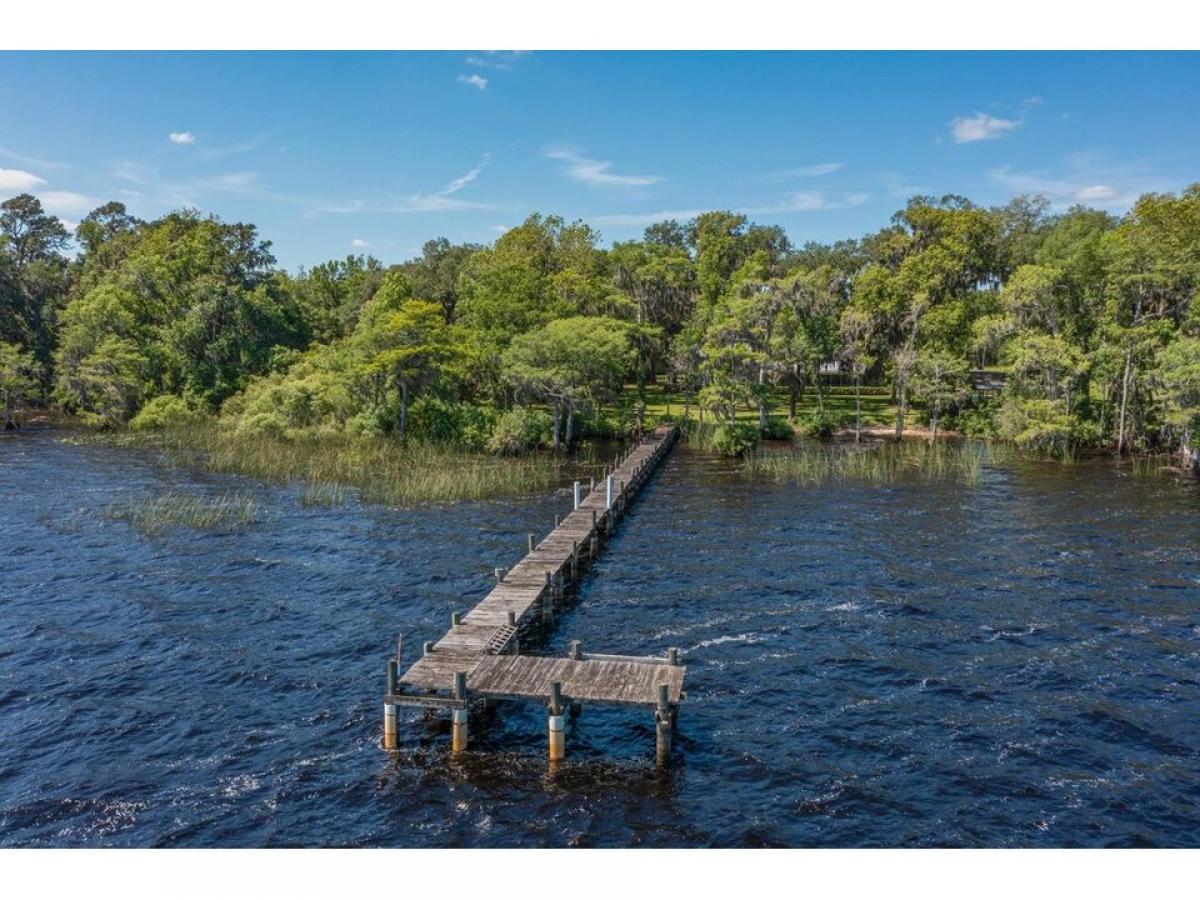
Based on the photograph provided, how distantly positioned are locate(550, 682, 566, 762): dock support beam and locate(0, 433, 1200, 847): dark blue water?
722 millimetres

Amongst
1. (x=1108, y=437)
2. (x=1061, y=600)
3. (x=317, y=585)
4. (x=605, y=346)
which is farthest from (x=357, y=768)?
(x=1108, y=437)

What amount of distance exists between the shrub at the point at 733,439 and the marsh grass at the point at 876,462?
5.19 feet

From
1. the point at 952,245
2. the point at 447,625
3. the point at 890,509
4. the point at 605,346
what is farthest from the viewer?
the point at 952,245

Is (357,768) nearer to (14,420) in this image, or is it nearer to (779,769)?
(779,769)

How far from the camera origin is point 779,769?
23.1m

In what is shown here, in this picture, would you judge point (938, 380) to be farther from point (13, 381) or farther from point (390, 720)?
point (13, 381)

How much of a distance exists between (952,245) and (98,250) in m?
104

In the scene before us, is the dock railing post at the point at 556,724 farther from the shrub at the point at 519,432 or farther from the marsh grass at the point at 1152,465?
the marsh grass at the point at 1152,465

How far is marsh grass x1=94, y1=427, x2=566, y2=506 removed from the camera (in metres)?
54.5

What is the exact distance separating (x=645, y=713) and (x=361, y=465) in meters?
39.5

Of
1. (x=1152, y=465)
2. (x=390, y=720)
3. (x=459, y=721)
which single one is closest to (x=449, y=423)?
(x=390, y=720)

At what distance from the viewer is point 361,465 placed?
200 ft

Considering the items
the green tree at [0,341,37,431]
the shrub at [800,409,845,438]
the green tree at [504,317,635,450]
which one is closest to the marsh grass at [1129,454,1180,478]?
the shrub at [800,409,845,438]

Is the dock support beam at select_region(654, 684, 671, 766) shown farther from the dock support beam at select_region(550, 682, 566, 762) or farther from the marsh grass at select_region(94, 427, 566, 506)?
the marsh grass at select_region(94, 427, 566, 506)
